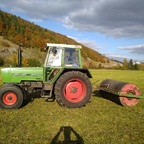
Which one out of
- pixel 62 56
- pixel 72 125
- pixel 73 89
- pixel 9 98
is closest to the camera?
pixel 72 125

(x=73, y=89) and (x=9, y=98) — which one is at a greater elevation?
(x=73, y=89)

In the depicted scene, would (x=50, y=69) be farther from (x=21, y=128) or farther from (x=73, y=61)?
(x=21, y=128)

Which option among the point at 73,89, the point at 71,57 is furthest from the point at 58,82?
the point at 71,57

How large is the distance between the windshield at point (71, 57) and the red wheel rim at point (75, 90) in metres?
0.77

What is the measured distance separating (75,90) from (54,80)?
90cm

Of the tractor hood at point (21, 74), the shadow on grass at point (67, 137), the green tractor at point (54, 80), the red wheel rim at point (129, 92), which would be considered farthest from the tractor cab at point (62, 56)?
the shadow on grass at point (67, 137)

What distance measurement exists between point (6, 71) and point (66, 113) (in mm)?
3009

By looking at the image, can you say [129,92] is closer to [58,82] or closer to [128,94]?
[128,94]

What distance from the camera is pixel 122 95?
7859 millimetres

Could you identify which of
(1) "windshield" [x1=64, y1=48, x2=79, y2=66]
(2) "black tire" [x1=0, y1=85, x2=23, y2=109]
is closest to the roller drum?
Answer: (1) "windshield" [x1=64, y1=48, x2=79, y2=66]

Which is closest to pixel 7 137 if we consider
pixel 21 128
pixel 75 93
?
pixel 21 128

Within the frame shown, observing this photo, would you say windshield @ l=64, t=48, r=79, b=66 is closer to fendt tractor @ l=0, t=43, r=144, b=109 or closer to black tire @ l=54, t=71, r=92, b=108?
fendt tractor @ l=0, t=43, r=144, b=109

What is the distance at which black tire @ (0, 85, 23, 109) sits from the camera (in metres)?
7.13

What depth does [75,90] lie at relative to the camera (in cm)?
761
